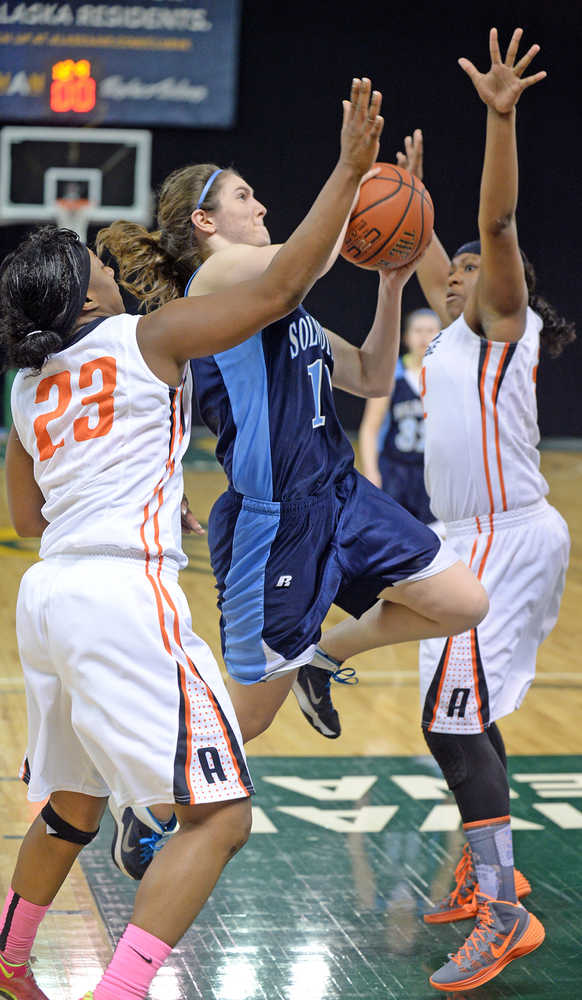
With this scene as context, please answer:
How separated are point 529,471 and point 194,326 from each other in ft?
4.65

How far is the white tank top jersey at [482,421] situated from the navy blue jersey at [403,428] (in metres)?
3.60

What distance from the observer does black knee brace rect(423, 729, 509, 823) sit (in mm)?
3365

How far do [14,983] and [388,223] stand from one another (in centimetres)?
210

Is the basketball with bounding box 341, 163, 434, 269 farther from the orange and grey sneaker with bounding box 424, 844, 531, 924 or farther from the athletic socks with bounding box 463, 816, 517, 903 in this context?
the orange and grey sneaker with bounding box 424, 844, 531, 924

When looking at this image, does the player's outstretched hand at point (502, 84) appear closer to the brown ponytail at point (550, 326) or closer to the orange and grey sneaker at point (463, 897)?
the brown ponytail at point (550, 326)

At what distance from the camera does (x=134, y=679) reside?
246cm

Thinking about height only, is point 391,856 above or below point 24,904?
below

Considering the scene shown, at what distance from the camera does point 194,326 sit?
2.57 metres

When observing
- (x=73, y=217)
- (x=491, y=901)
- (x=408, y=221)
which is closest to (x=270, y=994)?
(x=491, y=901)

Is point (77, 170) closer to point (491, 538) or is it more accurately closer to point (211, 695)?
point (491, 538)

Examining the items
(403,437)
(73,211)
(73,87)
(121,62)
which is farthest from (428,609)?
(73,87)

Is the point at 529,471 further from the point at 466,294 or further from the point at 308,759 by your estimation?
the point at 308,759

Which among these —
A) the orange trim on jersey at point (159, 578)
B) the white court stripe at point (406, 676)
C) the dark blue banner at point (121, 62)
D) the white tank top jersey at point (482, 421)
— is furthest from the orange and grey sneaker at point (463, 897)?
the dark blue banner at point (121, 62)

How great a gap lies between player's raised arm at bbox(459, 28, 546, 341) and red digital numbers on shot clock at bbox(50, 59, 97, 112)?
499 inches
